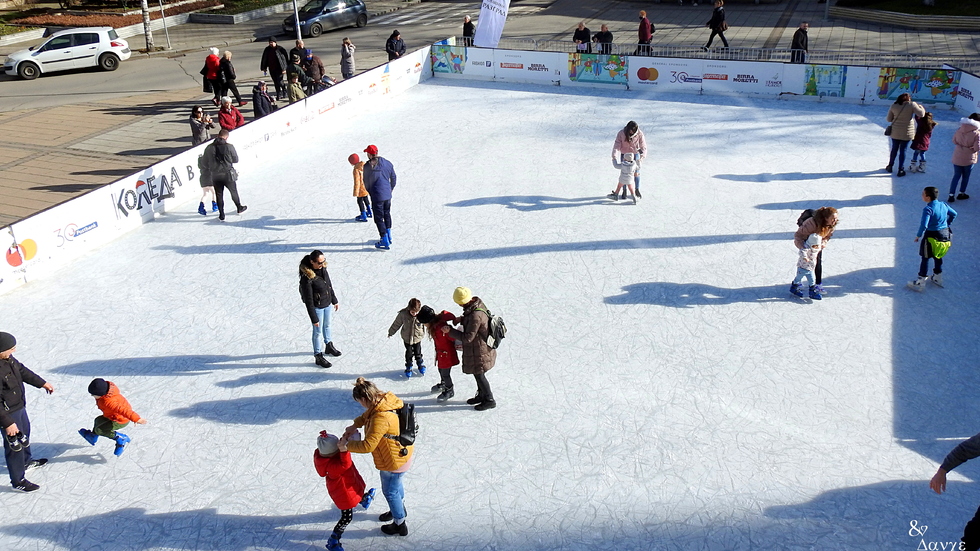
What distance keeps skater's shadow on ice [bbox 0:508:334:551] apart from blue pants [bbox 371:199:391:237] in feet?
17.4

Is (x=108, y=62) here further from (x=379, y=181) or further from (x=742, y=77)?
(x=742, y=77)

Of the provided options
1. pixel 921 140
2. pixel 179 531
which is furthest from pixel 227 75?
pixel 921 140

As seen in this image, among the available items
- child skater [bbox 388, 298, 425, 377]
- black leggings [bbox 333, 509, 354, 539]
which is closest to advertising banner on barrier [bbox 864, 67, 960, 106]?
child skater [bbox 388, 298, 425, 377]

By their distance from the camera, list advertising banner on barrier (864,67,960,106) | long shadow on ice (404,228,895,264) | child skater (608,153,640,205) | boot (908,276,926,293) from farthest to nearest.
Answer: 1. advertising banner on barrier (864,67,960,106)
2. child skater (608,153,640,205)
3. long shadow on ice (404,228,895,264)
4. boot (908,276,926,293)

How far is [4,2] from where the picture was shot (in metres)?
32.7

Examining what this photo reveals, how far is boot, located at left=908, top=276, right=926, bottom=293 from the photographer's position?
9891mm

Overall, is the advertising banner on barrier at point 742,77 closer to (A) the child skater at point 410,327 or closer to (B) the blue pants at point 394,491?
(A) the child skater at point 410,327

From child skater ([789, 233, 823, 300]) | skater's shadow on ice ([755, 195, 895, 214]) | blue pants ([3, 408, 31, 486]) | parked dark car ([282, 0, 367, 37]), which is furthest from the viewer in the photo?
parked dark car ([282, 0, 367, 37])

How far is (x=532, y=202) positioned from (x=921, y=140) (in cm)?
666

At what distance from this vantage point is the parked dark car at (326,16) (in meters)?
28.3

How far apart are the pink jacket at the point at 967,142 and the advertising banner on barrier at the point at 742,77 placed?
6.97 m

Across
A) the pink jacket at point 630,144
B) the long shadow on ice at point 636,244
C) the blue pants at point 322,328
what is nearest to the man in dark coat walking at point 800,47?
the long shadow on ice at point 636,244

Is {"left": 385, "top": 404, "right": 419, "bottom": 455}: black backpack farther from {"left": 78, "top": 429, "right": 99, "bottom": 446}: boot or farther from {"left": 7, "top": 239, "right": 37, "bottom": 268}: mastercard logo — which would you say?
{"left": 7, "top": 239, "right": 37, "bottom": 268}: mastercard logo

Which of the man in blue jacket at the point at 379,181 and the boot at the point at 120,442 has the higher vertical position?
the man in blue jacket at the point at 379,181
